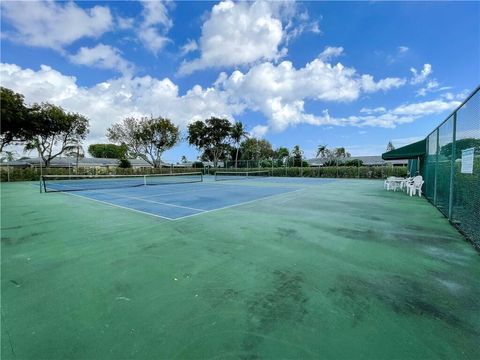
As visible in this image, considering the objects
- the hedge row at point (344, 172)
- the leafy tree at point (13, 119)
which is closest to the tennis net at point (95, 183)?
the leafy tree at point (13, 119)

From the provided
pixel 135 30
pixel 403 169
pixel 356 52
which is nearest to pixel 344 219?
pixel 135 30

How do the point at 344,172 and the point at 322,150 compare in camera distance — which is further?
the point at 322,150

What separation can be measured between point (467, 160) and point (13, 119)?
3408 cm

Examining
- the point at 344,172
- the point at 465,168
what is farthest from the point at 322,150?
the point at 465,168

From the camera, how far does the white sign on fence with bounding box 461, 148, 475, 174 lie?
4539mm

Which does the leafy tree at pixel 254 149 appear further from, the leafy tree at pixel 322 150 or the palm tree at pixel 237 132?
the leafy tree at pixel 322 150

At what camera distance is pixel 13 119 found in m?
24.2

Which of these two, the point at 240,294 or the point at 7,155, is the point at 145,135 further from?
the point at 240,294

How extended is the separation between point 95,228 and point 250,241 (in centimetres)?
371

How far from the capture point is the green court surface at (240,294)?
6.27ft

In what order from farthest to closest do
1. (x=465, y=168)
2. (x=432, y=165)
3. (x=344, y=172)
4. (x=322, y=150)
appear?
(x=322, y=150), (x=344, y=172), (x=432, y=165), (x=465, y=168)

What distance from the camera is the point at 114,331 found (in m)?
2.08

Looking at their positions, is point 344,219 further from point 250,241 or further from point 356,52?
point 356,52

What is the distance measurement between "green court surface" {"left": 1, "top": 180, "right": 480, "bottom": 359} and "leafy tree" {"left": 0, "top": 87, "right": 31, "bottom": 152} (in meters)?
26.4
